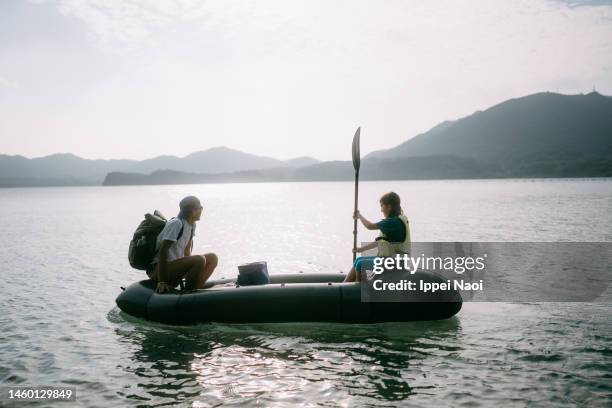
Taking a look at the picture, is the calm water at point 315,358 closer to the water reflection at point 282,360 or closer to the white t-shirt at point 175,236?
the water reflection at point 282,360

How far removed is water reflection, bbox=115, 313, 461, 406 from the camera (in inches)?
256

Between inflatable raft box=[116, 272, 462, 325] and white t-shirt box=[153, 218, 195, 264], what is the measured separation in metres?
0.90

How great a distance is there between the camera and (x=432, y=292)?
9055mm

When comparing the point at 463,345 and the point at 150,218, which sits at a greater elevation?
the point at 150,218

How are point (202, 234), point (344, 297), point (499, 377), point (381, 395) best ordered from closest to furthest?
point (381, 395) < point (499, 377) < point (344, 297) < point (202, 234)

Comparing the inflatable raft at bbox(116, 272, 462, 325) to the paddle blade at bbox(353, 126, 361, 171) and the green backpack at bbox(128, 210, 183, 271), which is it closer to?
the green backpack at bbox(128, 210, 183, 271)

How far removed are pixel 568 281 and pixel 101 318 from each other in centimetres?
1206

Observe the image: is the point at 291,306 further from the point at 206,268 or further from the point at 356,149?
the point at 356,149

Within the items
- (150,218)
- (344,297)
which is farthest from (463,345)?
(150,218)

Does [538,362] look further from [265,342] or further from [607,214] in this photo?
[607,214]

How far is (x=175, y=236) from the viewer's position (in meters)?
8.73

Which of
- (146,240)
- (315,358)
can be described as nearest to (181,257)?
(146,240)

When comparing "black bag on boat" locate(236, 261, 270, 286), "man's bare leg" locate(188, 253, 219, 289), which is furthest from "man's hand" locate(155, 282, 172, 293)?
"black bag on boat" locate(236, 261, 270, 286)

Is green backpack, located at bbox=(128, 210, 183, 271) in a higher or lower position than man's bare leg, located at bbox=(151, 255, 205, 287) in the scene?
higher
